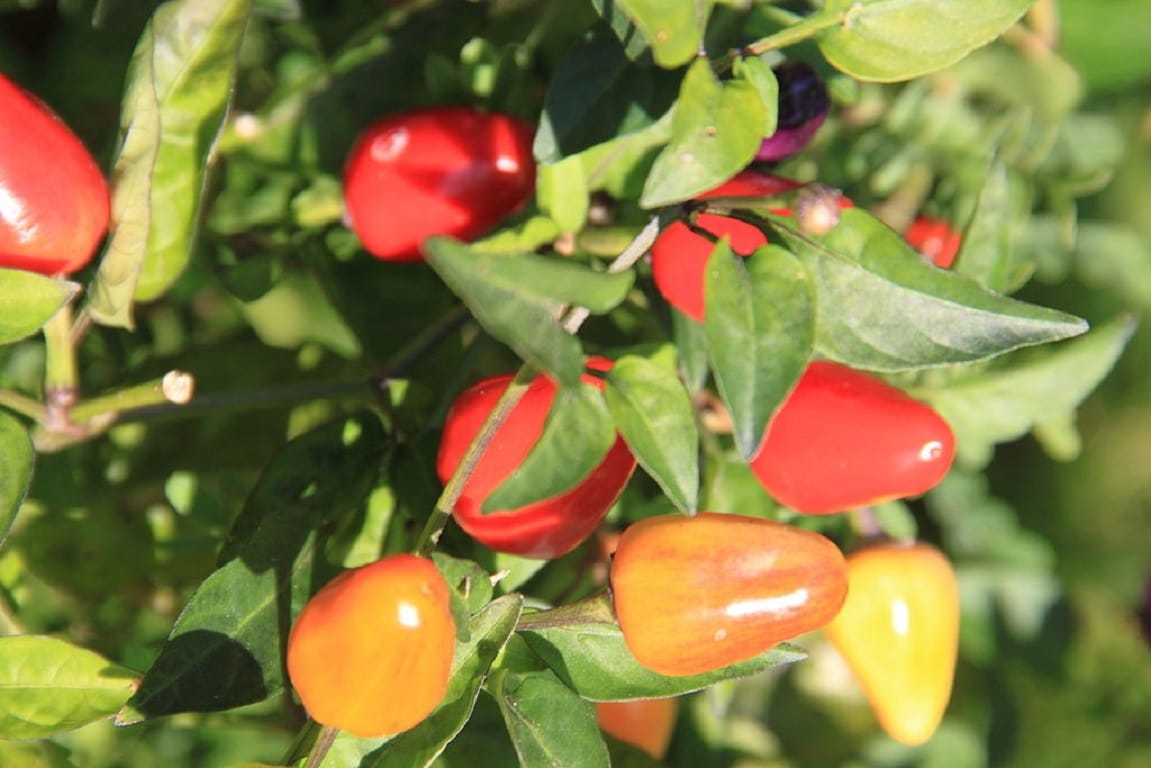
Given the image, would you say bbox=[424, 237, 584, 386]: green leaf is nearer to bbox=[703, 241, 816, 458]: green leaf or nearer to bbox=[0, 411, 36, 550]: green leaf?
bbox=[703, 241, 816, 458]: green leaf

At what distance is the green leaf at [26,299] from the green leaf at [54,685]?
17 cm

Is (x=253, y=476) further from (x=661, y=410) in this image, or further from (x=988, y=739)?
(x=988, y=739)

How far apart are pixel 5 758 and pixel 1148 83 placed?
50.4 inches

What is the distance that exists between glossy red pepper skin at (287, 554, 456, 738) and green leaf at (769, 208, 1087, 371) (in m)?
0.24

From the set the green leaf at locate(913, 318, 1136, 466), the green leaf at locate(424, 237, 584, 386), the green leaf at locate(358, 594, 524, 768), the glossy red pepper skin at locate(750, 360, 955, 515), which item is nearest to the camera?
the green leaf at locate(424, 237, 584, 386)

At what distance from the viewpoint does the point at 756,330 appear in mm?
578

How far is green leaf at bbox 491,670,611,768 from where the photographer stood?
2.08 ft

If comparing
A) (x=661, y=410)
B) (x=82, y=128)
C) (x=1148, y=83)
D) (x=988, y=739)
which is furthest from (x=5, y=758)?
(x=1148, y=83)

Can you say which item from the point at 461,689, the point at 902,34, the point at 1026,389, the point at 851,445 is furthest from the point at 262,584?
the point at 1026,389

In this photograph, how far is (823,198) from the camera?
60 centimetres

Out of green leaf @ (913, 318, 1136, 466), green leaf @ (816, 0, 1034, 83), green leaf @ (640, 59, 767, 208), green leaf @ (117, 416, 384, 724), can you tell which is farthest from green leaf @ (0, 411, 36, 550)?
green leaf @ (913, 318, 1136, 466)

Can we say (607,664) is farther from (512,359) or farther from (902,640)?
(512,359)

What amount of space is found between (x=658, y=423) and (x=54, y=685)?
364 mm

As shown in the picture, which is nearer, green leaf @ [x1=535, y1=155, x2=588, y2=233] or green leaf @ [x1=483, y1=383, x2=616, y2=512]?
green leaf @ [x1=483, y1=383, x2=616, y2=512]
